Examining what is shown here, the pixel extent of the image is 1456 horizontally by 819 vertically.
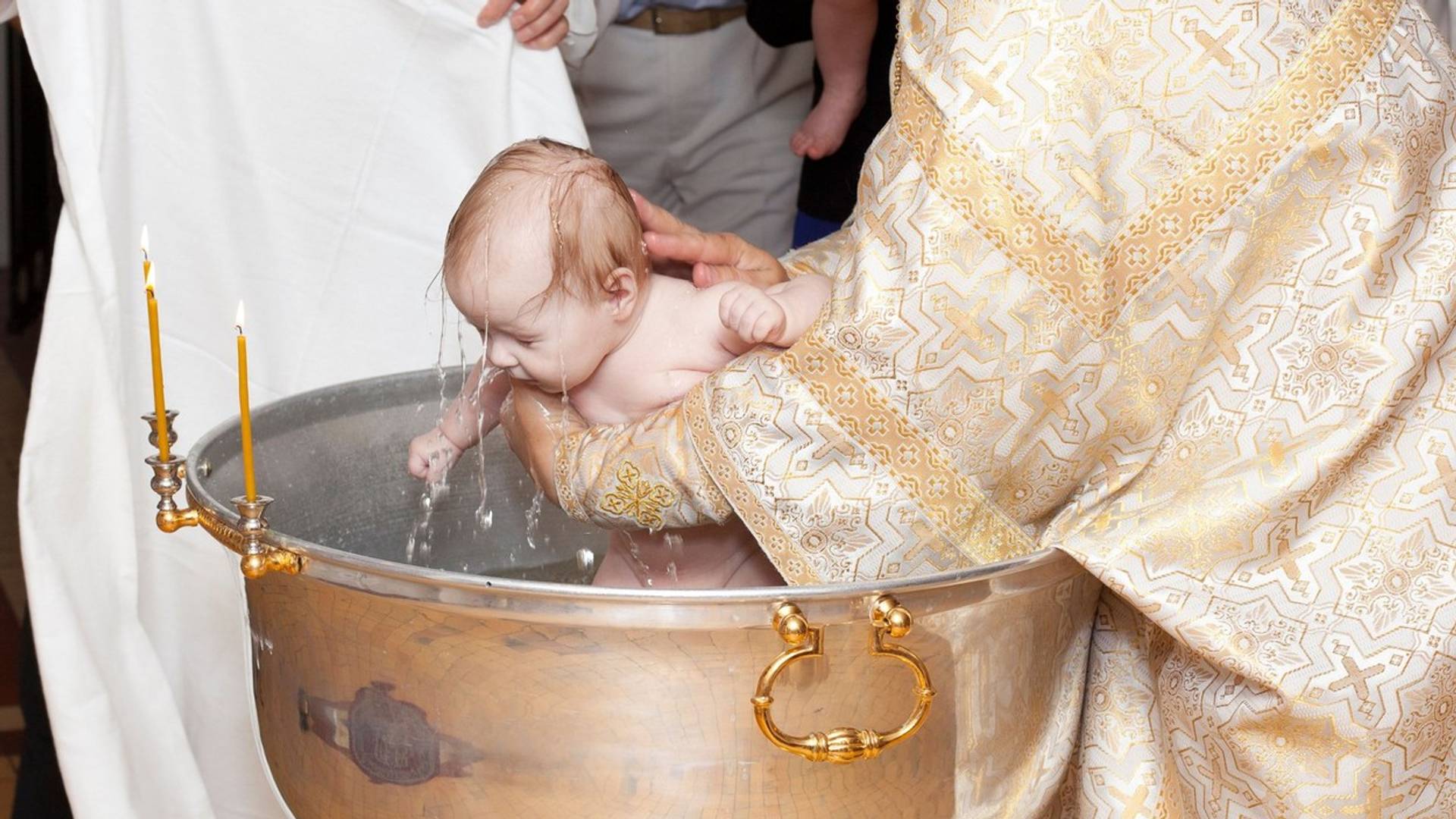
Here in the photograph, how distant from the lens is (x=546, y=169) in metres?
0.84

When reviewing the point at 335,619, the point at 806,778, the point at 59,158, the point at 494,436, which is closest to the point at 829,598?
the point at 806,778

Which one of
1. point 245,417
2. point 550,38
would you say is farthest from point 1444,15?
point 245,417

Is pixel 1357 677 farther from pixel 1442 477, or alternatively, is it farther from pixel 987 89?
pixel 987 89

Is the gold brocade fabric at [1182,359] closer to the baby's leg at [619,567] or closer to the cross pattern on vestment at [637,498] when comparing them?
the cross pattern on vestment at [637,498]

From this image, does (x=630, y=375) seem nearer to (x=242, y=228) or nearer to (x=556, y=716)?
(x=556, y=716)

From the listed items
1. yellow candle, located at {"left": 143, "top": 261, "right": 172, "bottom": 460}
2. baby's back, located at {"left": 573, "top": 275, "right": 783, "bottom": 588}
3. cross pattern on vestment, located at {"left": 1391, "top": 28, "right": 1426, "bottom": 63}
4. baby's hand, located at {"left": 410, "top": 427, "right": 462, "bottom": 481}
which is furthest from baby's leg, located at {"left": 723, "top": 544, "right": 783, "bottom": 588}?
cross pattern on vestment, located at {"left": 1391, "top": 28, "right": 1426, "bottom": 63}

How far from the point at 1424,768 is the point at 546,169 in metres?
0.54

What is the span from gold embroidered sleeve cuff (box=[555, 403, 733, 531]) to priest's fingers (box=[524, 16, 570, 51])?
419 mm

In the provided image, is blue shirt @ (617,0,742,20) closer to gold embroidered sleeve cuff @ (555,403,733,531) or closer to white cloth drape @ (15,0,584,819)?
white cloth drape @ (15,0,584,819)

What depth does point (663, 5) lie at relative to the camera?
57.7 inches

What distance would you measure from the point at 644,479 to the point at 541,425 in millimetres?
132

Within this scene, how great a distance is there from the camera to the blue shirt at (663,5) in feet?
4.76

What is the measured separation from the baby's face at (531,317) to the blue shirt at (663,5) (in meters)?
0.65

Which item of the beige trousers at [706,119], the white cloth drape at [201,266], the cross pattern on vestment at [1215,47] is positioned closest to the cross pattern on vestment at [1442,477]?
the cross pattern on vestment at [1215,47]
